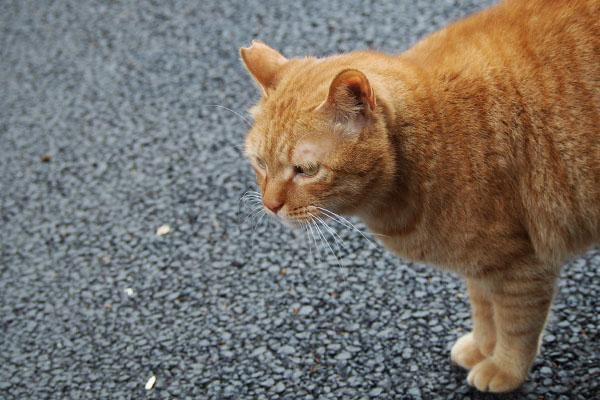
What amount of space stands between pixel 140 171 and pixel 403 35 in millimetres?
1914

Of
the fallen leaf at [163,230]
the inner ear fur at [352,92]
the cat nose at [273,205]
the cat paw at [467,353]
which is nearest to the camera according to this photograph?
the inner ear fur at [352,92]

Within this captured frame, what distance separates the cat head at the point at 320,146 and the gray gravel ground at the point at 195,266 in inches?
32.5

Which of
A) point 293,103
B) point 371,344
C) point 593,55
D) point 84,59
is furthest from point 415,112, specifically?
point 84,59

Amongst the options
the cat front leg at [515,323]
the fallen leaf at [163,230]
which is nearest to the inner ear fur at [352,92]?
the cat front leg at [515,323]

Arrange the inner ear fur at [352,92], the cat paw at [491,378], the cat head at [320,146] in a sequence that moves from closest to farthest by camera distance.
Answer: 1. the inner ear fur at [352,92]
2. the cat head at [320,146]
3. the cat paw at [491,378]

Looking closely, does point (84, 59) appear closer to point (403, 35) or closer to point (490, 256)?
point (403, 35)

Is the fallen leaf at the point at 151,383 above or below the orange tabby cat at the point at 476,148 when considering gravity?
below

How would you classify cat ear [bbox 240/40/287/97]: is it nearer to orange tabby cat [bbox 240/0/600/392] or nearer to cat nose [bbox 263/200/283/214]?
orange tabby cat [bbox 240/0/600/392]

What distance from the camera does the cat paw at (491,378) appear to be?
248 cm

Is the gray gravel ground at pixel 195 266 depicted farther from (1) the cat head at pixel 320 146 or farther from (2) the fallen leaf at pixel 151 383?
(1) the cat head at pixel 320 146

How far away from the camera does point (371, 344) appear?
277cm

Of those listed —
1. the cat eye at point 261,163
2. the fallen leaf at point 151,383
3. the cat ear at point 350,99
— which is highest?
the cat ear at point 350,99

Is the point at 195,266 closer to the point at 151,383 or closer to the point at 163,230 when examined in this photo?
the point at 163,230

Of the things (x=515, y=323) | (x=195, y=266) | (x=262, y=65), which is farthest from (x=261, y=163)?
(x=195, y=266)
